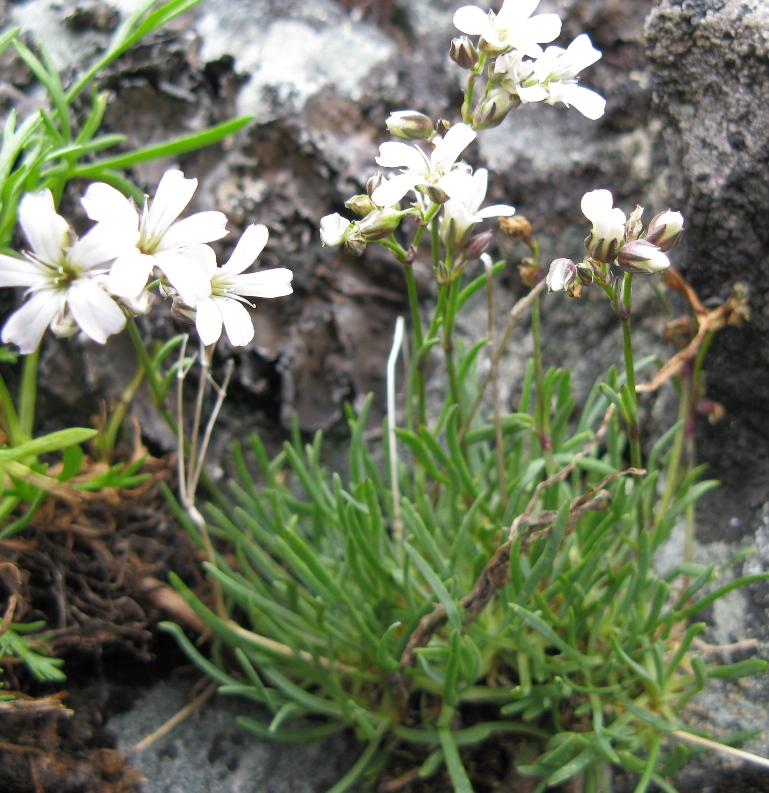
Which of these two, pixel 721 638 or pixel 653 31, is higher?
pixel 653 31

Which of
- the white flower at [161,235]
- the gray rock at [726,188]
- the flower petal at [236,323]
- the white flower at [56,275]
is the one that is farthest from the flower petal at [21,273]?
the gray rock at [726,188]

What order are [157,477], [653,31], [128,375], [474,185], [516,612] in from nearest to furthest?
[474,185], [516,612], [653,31], [157,477], [128,375]

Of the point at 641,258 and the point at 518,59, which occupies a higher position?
the point at 518,59

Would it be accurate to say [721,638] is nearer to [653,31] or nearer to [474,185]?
[474,185]

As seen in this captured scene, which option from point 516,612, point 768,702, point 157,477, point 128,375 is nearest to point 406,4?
point 128,375

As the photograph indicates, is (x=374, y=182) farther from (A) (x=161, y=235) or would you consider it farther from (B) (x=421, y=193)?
(A) (x=161, y=235)

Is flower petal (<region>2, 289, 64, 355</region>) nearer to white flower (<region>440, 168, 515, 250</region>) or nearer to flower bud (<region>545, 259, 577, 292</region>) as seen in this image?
white flower (<region>440, 168, 515, 250</region>)

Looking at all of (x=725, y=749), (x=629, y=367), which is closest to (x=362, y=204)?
(x=629, y=367)
